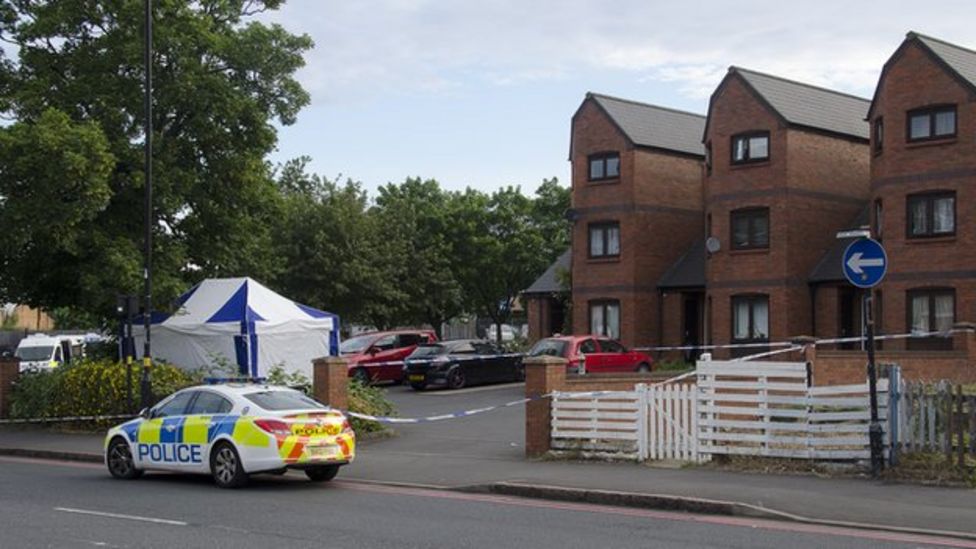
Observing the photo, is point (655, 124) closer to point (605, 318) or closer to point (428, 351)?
point (605, 318)

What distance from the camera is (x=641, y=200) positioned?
3803 cm

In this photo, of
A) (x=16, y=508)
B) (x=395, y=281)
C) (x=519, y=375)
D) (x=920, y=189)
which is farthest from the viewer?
(x=395, y=281)

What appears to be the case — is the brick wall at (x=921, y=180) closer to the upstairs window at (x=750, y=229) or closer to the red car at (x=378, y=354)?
the upstairs window at (x=750, y=229)

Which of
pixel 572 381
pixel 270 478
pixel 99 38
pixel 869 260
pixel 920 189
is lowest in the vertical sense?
pixel 270 478

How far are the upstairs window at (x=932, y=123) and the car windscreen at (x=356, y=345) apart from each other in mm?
17006

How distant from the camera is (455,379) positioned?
32.9 metres

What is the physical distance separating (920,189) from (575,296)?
501 inches

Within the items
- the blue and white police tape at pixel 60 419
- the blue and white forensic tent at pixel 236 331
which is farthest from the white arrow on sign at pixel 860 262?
the blue and white forensic tent at pixel 236 331

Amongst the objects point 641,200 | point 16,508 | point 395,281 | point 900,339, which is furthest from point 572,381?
point 395,281

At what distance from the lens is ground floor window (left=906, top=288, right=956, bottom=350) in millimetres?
29750

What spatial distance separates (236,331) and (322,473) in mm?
11547

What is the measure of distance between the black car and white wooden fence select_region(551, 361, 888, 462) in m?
14.8

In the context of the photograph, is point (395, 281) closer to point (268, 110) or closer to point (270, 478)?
point (268, 110)

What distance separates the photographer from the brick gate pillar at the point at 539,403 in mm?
18078
